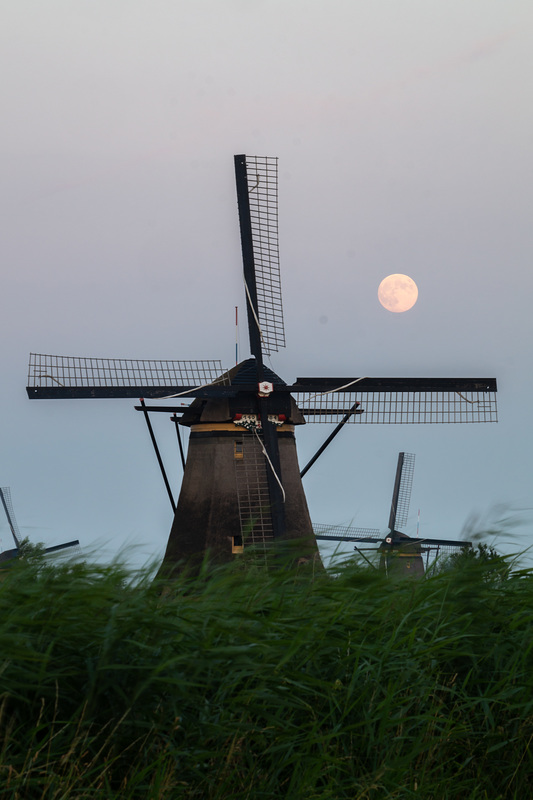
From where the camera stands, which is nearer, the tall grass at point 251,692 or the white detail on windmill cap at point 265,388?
the tall grass at point 251,692

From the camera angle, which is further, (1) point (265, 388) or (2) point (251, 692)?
(1) point (265, 388)

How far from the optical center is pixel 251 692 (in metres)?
4.30

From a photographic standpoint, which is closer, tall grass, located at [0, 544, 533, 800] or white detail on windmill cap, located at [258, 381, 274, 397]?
tall grass, located at [0, 544, 533, 800]

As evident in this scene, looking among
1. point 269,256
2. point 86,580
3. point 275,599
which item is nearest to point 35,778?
point 86,580

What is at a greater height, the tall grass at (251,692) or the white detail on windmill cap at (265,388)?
the white detail on windmill cap at (265,388)

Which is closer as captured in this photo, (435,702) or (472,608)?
(435,702)

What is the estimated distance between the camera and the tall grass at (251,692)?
4055mm

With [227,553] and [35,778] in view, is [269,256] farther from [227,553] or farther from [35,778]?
[35,778]

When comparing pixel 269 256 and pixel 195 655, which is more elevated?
pixel 269 256

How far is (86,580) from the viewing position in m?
4.87

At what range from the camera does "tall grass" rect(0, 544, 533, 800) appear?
4.05 m

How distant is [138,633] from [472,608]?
2.35 m

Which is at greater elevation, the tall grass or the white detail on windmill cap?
the white detail on windmill cap

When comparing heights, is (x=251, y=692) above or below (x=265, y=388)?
below
